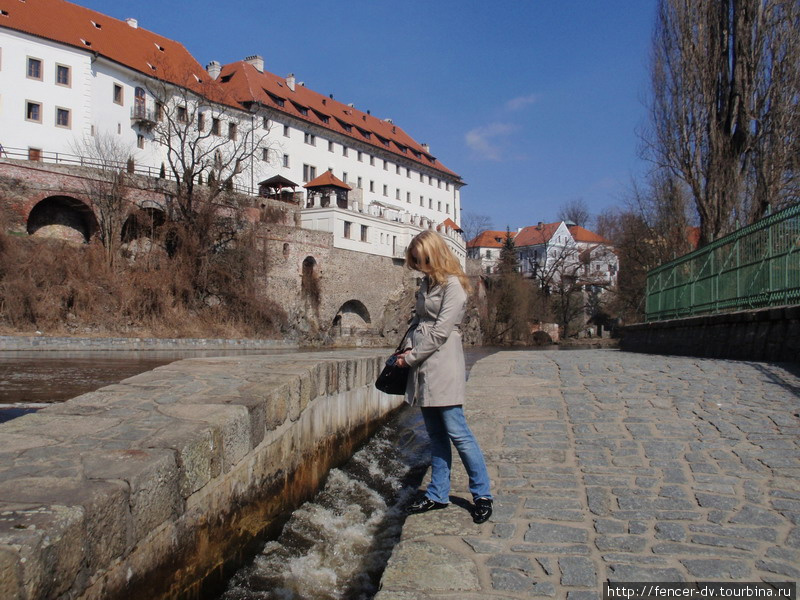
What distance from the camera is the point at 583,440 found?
5445 mm

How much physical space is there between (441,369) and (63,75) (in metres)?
43.3

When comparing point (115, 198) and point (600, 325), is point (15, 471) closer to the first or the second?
point (115, 198)

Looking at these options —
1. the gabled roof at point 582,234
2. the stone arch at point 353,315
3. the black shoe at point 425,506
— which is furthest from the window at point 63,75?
the gabled roof at point 582,234

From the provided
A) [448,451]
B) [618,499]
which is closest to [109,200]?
[448,451]

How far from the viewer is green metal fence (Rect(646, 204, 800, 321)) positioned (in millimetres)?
9820

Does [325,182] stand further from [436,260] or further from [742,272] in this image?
[436,260]

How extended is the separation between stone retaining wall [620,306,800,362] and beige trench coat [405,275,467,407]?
7.21 meters

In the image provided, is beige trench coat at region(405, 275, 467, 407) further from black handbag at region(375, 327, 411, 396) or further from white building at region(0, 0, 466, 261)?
white building at region(0, 0, 466, 261)

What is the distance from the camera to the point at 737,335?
11.0m

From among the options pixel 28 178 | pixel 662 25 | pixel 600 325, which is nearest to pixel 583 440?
pixel 662 25

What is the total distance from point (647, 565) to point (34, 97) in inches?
1717

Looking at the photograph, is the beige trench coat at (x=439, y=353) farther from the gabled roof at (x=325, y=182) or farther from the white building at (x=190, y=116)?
the gabled roof at (x=325, y=182)

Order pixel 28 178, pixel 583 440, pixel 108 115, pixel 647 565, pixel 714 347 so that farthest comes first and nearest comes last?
1. pixel 108 115
2. pixel 28 178
3. pixel 714 347
4. pixel 583 440
5. pixel 647 565

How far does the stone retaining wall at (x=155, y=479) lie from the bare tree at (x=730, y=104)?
1816 centimetres
